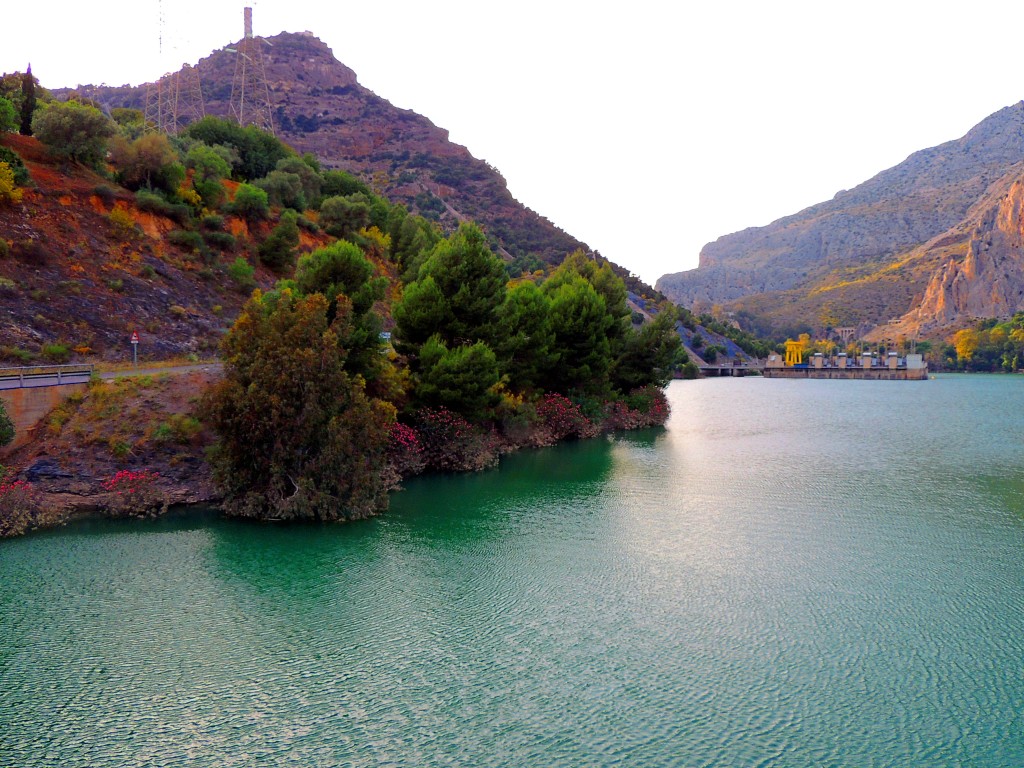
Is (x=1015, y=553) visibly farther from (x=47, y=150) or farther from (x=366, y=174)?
(x=366, y=174)

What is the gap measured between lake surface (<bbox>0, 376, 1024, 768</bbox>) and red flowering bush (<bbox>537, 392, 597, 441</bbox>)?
552 inches

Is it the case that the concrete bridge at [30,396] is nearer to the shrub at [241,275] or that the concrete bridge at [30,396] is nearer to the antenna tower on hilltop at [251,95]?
the shrub at [241,275]

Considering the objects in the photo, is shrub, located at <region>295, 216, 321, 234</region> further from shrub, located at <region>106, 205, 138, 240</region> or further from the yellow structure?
the yellow structure

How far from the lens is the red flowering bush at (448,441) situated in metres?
28.1

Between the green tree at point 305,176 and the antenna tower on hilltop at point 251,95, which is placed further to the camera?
the antenna tower on hilltop at point 251,95

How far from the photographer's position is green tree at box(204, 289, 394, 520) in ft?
64.7

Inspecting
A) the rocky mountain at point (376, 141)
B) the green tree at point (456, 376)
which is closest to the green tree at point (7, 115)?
the green tree at point (456, 376)

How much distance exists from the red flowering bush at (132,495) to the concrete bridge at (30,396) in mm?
2930

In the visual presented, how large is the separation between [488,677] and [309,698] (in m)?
2.74

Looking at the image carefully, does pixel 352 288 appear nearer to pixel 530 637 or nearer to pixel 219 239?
pixel 530 637

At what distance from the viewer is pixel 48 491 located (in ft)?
64.8

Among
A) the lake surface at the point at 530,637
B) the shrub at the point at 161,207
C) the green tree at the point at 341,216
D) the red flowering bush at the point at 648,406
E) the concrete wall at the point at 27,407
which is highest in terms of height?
the green tree at the point at 341,216

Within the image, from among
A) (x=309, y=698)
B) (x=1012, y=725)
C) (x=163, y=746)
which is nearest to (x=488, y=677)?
(x=309, y=698)

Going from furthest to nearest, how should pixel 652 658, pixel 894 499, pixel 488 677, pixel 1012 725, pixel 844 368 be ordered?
pixel 844 368 → pixel 894 499 → pixel 652 658 → pixel 488 677 → pixel 1012 725
